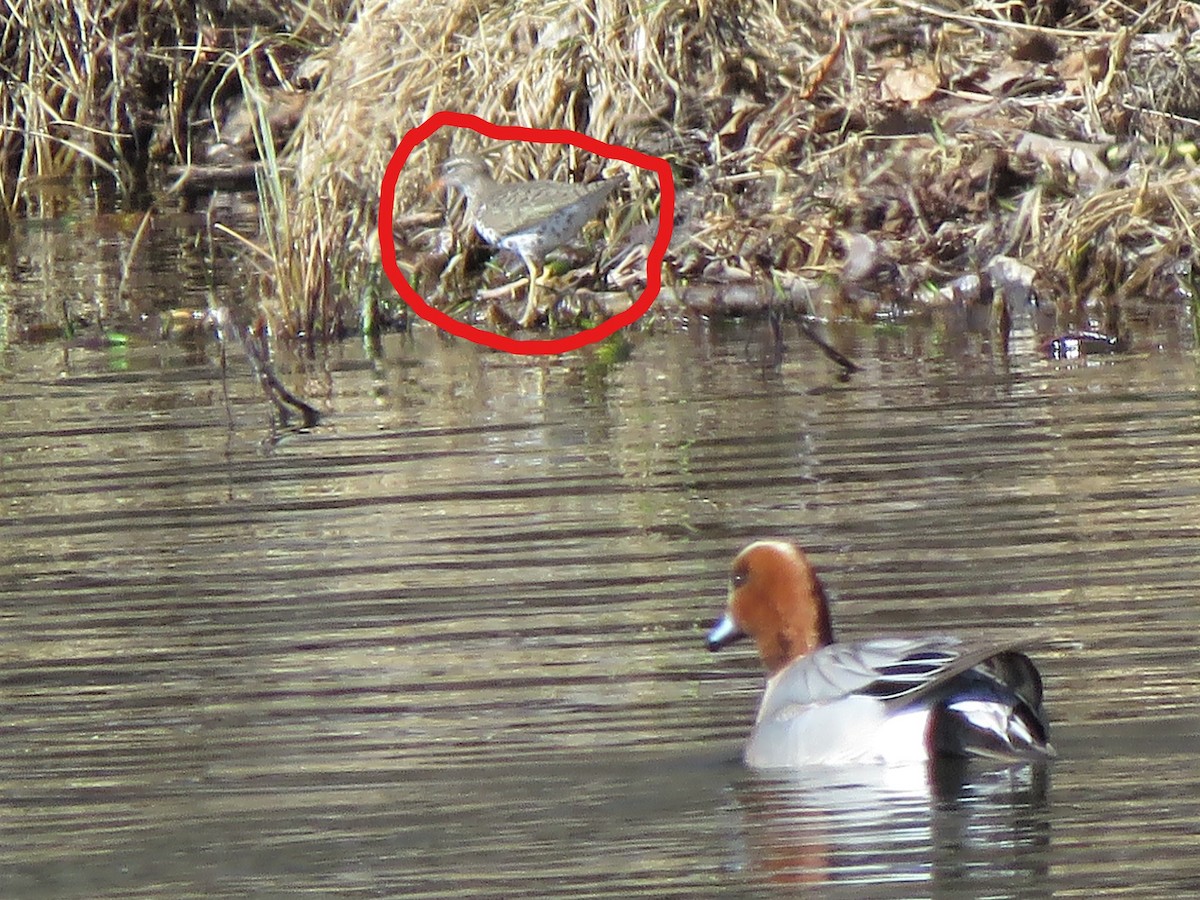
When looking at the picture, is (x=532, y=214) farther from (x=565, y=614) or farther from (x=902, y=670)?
(x=902, y=670)

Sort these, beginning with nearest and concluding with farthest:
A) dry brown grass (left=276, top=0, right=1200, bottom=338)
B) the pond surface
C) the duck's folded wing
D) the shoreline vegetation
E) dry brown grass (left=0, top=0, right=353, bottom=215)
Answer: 1. the pond surface
2. the duck's folded wing
3. the shoreline vegetation
4. dry brown grass (left=276, top=0, right=1200, bottom=338)
5. dry brown grass (left=0, top=0, right=353, bottom=215)

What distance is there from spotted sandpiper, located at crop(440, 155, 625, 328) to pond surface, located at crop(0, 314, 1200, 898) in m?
1.11

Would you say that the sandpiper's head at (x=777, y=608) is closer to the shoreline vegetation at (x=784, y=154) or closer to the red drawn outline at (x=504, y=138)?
the shoreline vegetation at (x=784, y=154)

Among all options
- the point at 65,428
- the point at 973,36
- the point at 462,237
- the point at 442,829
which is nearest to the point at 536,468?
the point at 65,428

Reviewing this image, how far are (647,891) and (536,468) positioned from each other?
372cm

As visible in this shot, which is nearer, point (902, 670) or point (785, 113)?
point (902, 670)

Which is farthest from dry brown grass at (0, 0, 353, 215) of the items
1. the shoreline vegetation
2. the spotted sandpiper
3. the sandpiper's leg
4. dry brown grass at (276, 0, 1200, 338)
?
the sandpiper's leg

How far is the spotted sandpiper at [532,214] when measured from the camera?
11.1m

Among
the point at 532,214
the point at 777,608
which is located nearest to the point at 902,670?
Result: the point at 777,608

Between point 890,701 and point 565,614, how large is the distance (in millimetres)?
1327

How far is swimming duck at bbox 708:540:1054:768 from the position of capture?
483 centimetres

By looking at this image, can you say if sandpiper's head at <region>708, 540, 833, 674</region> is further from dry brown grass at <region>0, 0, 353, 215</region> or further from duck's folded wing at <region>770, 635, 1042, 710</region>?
dry brown grass at <region>0, 0, 353, 215</region>

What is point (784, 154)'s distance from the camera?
39.5ft

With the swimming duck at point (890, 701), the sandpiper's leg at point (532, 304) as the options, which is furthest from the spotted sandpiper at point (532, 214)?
the swimming duck at point (890, 701)
